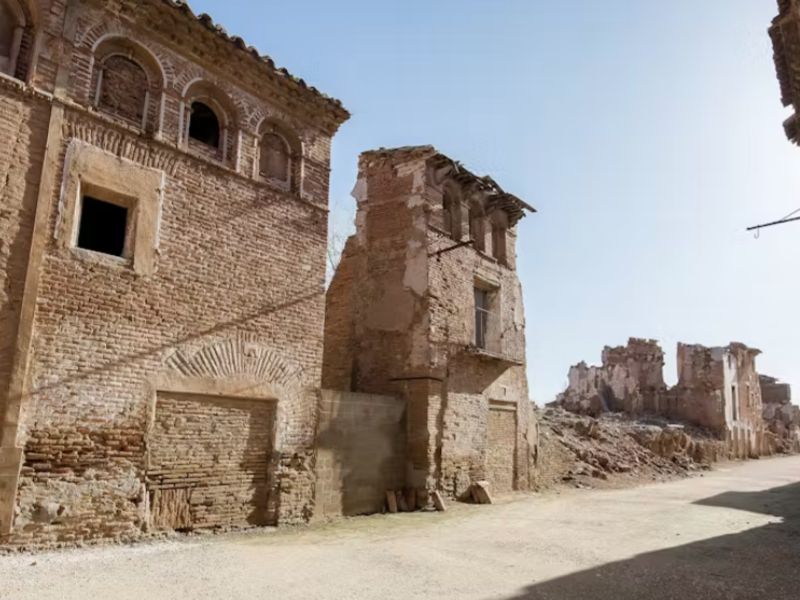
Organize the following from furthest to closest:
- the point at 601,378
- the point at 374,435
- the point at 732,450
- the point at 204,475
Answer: the point at 601,378 → the point at 732,450 → the point at 374,435 → the point at 204,475

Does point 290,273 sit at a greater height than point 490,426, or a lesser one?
greater

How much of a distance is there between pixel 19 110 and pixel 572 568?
8.97 meters

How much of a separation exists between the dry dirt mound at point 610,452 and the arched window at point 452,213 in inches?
265

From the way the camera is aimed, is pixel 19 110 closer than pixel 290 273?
Yes

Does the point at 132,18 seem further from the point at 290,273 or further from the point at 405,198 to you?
the point at 405,198

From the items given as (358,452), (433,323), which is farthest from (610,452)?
(358,452)

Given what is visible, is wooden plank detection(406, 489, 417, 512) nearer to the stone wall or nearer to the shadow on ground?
the stone wall

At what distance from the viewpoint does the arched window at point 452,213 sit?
1459 centimetres

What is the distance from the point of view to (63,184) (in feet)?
25.5

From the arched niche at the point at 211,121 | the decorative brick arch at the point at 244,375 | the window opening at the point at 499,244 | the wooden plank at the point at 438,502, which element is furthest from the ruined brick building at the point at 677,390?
the arched niche at the point at 211,121

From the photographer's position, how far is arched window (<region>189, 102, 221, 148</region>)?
32.5 feet

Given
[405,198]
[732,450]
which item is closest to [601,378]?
[732,450]

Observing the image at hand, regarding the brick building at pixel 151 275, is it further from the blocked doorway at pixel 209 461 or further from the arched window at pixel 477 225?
the arched window at pixel 477 225

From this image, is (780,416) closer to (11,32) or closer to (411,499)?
(411,499)
